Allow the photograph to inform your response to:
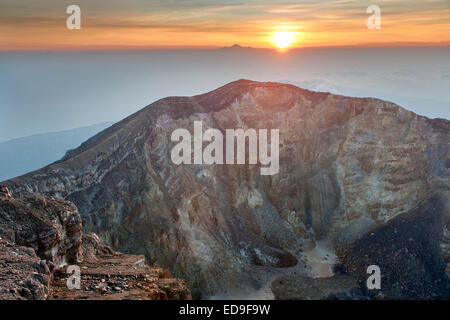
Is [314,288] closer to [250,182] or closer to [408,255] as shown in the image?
[408,255]

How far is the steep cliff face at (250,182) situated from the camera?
44812mm

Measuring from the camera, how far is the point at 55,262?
21844 mm

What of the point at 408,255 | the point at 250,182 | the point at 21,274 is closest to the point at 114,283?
the point at 21,274

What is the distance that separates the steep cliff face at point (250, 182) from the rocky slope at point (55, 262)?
17828 millimetres

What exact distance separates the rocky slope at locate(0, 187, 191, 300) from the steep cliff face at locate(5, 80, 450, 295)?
58.5 ft

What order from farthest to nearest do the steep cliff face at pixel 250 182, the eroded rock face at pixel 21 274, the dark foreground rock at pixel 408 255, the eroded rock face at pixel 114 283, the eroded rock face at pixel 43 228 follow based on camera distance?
the dark foreground rock at pixel 408 255
the steep cliff face at pixel 250 182
the eroded rock face at pixel 43 228
the eroded rock face at pixel 114 283
the eroded rock face at pixel 21 274

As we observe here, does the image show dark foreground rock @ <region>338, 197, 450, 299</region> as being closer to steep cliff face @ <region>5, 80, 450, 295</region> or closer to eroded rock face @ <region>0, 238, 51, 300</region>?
steep cliff face @ <region>5, 80, 450, 295</region>

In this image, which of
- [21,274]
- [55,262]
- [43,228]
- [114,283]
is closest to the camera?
[21,274]

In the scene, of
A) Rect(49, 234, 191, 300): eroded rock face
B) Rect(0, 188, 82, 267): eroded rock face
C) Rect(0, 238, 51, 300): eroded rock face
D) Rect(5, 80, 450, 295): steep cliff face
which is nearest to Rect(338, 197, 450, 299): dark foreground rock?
Rect(5, 80, 450, 295): steep cliff face

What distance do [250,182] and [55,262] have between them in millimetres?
39890

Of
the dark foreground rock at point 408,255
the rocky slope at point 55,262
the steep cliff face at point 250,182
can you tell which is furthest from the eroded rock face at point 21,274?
the dark foreground rock at point 408,255

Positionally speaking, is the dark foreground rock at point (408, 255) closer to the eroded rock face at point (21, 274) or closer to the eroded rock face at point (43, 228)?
the eroded rock face at point (43, 228)
